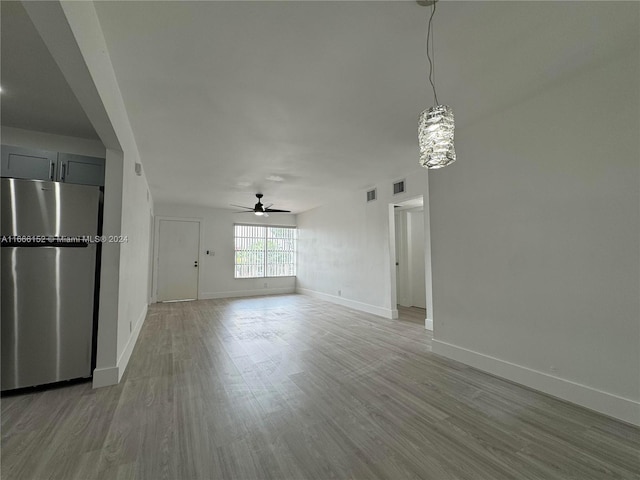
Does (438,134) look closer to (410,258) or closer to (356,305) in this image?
(356,305)

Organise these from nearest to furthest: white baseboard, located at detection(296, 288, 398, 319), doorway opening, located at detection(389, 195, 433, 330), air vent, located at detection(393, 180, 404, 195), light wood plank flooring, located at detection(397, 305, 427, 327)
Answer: air vent, located at detection(393, 180, 404, 195)
light wood plank flooring, located at detection(397, 305, 427, 327)
white baseboard, located at detection(296, 288, 398, 319)
doorway opening, located at detection(389, 195, 433, 330)

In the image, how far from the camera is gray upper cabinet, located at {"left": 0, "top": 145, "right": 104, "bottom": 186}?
8.18 ft

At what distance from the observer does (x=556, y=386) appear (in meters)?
2.29

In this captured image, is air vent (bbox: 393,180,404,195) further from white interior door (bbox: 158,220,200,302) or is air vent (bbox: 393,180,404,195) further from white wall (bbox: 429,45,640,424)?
white interior door (bbox: 158,220,200,302)

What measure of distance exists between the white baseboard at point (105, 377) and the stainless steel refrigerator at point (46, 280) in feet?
0.57

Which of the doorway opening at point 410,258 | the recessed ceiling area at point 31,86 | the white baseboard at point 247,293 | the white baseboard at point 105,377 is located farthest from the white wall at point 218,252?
the white baseboard at point 105,377

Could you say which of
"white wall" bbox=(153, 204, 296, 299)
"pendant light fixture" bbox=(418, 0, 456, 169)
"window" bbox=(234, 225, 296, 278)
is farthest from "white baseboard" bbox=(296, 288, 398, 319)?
"pendant light fixture" bbox=(418, 0, 456, 169)

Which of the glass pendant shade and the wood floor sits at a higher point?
the glass pendant shade

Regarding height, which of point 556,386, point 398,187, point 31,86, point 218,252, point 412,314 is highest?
point 31,86

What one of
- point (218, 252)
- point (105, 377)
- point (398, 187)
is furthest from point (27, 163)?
point (218, 252)

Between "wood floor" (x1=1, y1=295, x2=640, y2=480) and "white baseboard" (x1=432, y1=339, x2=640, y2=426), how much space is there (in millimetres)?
80

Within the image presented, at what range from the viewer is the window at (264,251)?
8.16 metres

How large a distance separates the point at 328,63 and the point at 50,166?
276cm

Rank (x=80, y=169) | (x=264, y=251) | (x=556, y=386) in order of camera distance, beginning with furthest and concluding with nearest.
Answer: (x=264, y=251)
(x=80, y=169)
(x=556, y=386)
